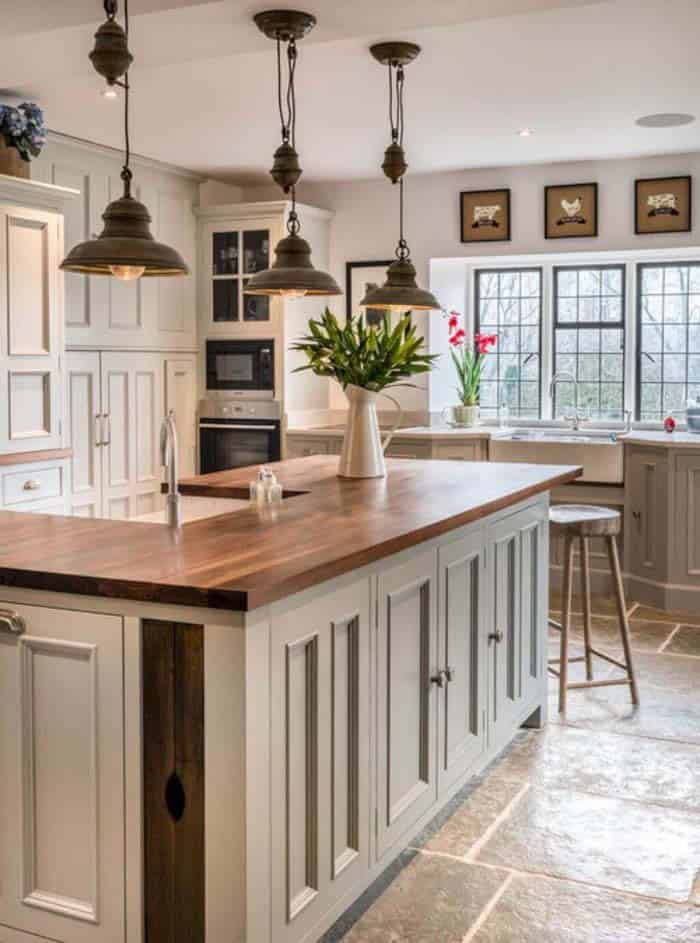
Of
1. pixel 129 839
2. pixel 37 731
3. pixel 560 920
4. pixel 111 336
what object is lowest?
pixel 560 920

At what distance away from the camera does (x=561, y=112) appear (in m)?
5.39

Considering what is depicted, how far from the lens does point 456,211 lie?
7125 millimetres

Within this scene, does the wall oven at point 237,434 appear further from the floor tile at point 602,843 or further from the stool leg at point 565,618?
the floor tile at point 602,843

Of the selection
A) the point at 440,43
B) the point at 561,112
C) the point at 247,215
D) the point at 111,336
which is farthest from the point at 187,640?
the point at 247,215

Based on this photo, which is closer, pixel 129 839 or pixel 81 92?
pixel 129 839

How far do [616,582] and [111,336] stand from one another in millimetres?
3461

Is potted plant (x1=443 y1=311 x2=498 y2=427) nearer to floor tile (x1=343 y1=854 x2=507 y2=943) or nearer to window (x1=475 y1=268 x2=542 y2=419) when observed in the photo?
window (x1=475 y1=268 x2=542 y2=419)

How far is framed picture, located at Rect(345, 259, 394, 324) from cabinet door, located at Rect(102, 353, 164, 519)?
143 cm

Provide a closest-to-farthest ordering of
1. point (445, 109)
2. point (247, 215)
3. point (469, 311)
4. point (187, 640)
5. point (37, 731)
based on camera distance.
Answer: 1. point (187, 640)
2. point (37, 731)
3. point (445, 109)
4. point (247, 215)
5. point (469, 311)

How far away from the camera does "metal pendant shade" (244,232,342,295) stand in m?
3.60

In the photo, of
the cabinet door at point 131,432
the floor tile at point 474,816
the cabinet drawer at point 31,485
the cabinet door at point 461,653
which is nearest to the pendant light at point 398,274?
the cabinet door at point 461,653

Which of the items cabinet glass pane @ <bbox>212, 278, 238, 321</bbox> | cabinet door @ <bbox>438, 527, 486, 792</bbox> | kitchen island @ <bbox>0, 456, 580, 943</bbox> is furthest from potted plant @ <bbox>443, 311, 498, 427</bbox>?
kitchen island @ <bbox>0, 456, 580, 943</bbox>

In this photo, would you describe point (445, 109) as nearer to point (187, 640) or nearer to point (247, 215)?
point (247, 215)

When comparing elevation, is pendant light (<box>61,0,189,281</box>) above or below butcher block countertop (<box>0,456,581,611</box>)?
above
